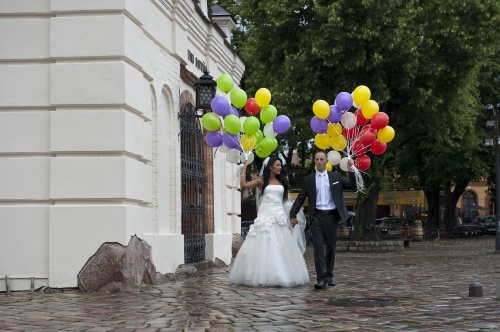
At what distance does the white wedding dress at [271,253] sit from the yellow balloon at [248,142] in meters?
0.73

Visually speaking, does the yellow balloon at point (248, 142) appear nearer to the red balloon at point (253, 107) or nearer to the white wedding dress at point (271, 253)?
A: the red balloon at point (253, 107)

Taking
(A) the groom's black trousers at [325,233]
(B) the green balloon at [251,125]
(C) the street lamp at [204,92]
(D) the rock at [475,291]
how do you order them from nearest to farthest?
(D) the rock at [475,291] → (A) the groom's black trousers at [325,233] → (B) the green balloon at [251,125] → (C) the street lamp at [204,92]

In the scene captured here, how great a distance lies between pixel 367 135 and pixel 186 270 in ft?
13.1

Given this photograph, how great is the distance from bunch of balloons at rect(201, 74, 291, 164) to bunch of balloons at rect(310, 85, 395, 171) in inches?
30.8

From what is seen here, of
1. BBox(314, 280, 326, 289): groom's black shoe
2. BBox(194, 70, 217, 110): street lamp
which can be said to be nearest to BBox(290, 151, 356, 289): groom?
BBox(314, 280, 326, 289): groom's black shoe

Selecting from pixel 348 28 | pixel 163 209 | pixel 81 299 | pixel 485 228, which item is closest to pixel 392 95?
pixel 348 28

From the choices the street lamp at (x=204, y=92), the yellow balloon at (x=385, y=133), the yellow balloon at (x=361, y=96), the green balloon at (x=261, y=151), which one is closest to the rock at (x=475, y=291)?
the yellow balloon at (x=361, y=96)

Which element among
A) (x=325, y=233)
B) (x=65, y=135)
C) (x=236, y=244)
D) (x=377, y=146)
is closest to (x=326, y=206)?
(x=325, y=233)

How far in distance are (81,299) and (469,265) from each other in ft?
38.4

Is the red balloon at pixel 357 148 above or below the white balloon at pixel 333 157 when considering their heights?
above

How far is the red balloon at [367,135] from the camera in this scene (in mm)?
15461

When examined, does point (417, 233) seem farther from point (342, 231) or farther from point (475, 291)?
point (475, 291)

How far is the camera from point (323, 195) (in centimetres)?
1328

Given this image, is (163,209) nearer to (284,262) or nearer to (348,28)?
(284,262)
